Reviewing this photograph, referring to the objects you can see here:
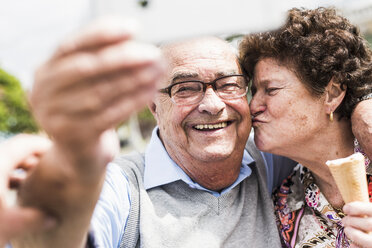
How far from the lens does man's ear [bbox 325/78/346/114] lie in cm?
249

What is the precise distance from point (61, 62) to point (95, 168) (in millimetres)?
308

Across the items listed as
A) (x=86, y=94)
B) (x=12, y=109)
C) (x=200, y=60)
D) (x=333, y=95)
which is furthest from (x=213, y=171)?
(x=12, y=109)

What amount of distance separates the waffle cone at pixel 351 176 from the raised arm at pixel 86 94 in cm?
128

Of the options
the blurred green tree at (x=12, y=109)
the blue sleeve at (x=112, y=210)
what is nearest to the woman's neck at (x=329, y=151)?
the blue sleeve at (x=112, y=210)

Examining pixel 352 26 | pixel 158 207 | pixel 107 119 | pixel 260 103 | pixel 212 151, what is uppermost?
pixel 107 119

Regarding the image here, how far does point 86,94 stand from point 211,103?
1836 mm

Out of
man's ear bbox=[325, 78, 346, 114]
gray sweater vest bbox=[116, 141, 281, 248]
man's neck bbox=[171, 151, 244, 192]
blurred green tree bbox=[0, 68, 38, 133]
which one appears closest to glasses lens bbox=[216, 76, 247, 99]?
man's neck bbox=[171, 151, 244, 192]

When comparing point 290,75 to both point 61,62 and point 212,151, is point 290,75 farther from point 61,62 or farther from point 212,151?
point 61,62

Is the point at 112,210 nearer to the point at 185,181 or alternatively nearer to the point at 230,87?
the point at 185,181

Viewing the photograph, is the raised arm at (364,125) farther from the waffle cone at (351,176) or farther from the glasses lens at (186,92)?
the glasses lens at (186,92)

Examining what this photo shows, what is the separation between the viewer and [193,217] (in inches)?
92.9

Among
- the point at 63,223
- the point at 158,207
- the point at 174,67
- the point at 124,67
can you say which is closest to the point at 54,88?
the point at 124,67

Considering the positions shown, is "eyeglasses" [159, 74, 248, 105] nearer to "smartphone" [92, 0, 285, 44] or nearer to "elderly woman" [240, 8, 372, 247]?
"elderly woman" [240, 8, 372, 247]

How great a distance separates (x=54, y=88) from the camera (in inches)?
32.1
